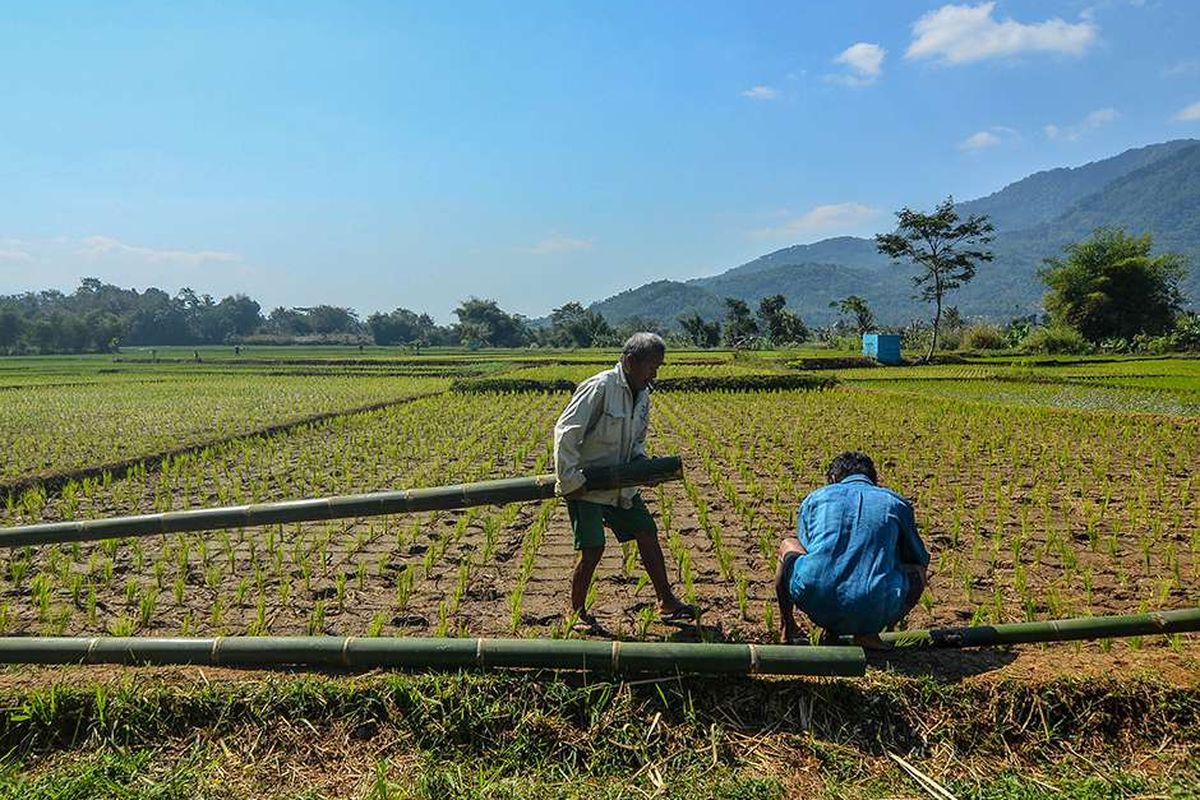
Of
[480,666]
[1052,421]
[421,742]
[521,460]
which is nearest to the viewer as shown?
[421,742]

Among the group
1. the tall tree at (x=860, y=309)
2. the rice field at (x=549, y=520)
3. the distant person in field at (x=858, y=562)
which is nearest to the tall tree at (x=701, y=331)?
the tall tree at (x=860, y=309)

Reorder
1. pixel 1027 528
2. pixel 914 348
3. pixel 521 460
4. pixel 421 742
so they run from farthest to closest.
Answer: pixel 914 348, pixel 521 460, pixel 1027 528, pixel 421 742

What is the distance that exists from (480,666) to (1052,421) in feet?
37.1

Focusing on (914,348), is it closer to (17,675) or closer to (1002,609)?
(1002,609)

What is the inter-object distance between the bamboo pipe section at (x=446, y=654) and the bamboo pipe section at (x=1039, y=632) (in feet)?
1.59

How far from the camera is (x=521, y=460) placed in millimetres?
9086

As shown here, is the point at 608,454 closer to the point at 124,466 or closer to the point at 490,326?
the point at 124,466

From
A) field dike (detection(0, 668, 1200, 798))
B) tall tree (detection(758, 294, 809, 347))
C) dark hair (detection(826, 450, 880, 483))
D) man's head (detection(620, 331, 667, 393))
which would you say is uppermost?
tall tree (detection(758, 294, 809, 347))

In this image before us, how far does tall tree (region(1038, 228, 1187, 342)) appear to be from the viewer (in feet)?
120

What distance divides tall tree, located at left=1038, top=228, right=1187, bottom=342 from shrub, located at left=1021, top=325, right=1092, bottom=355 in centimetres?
339

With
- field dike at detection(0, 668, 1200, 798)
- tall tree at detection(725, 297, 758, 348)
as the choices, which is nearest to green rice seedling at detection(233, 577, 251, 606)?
field dike at detection(0, 668, 1200, 798)

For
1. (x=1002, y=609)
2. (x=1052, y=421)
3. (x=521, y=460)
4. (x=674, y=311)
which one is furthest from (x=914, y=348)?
(x=674, y=311)

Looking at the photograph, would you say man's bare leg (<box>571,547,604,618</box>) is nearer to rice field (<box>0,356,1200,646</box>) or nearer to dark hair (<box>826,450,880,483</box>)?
rice field (<box>0,356,1200,646</box>)

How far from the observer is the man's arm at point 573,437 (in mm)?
3539
